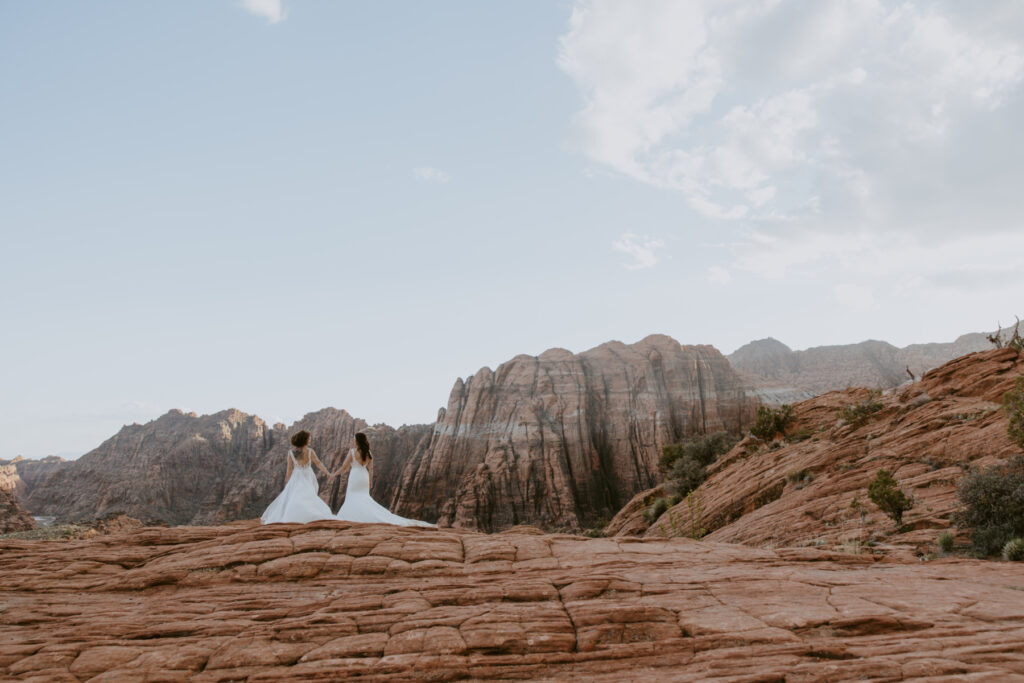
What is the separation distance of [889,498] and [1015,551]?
118 inches

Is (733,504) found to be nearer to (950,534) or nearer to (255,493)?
(950,534)

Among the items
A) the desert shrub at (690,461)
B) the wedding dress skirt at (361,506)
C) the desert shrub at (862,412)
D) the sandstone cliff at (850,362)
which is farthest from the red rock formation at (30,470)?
the sandstone cliff at (850,362)

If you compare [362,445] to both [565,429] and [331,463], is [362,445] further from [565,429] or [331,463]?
[331,463]

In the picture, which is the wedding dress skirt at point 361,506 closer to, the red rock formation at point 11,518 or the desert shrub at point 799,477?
the desert shrub at point 799,477

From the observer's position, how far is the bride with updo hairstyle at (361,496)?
12.7 m

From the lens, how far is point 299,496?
12.3 m

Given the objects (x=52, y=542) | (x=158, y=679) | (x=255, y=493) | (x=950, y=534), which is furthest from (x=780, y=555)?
(x=255, y=493)

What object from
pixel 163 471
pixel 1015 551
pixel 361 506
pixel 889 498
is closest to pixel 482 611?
pixel 361 506

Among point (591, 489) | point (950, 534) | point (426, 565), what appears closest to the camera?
point (426, 565)

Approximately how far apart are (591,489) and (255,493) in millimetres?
47689

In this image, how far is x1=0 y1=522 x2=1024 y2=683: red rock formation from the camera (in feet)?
20.2

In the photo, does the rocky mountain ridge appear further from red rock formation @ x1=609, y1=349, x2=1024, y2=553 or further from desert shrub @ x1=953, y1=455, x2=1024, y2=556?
desert shrub @ x1=953, y1=455, x2=1024, y2=556

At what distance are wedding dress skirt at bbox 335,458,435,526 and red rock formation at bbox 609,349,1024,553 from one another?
10.4 m

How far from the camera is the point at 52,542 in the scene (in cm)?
1063
